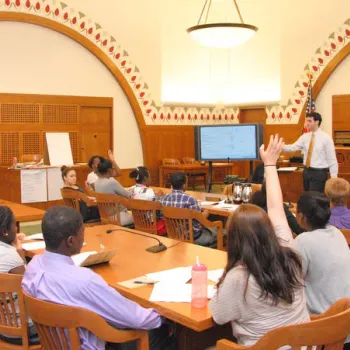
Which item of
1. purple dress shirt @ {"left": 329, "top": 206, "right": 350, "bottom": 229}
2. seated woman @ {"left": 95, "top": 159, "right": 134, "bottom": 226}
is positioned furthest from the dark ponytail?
purple dress shirt @ {"left": 329, "top": 206, "right": 350, "bottom": 229}

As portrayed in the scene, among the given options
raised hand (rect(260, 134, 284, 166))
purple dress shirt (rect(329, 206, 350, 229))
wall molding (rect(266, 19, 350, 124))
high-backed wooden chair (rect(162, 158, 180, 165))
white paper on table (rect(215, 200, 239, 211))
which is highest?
wall molding (rect(266, 19, 350, 124))

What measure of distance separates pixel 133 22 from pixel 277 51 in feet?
11.5

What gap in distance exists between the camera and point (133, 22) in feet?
41.2

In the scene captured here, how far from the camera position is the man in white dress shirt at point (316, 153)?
7.66 m

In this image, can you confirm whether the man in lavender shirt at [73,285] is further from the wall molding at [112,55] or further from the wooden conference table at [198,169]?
the wooden conference table at [198,169]

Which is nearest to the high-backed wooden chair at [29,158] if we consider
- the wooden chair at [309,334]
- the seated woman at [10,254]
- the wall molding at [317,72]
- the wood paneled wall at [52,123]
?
the wood paneled wall at [52,123]

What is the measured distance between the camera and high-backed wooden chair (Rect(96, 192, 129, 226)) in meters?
6.00

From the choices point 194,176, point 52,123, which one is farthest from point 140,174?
point 194,176

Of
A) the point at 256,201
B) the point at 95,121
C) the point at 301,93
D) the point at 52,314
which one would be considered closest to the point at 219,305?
the point at 52,314

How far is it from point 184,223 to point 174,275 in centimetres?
196

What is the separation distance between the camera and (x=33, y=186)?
386 inches

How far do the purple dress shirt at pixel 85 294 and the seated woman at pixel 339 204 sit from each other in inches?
83.0

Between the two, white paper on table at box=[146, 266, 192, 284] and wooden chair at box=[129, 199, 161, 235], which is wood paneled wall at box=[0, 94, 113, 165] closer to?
wooden chair at box=[129, 199, 161, 235]

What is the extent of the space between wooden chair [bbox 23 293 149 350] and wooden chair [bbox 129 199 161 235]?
3.05 meters
